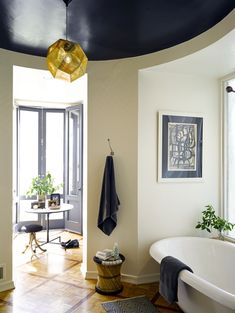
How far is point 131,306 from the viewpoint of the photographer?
267cm

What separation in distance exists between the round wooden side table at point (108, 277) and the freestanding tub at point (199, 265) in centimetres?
48

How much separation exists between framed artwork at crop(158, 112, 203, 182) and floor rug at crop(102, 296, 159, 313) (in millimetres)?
1373

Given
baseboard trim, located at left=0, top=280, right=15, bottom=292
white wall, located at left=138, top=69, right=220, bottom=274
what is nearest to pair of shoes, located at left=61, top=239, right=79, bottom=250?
baseboard trim, located at left=0, top=280, right=15, bottom=292

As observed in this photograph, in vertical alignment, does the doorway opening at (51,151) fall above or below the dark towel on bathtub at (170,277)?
above

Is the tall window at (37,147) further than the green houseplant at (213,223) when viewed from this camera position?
Yes

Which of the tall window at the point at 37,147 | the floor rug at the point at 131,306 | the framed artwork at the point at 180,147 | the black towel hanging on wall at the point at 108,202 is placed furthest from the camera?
the tall window at the point at 37,147

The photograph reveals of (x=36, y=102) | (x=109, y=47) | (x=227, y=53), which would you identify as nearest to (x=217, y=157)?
(x=227, y=53)

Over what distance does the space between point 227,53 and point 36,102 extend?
3.68 m

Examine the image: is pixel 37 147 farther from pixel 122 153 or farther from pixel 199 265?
pixel 199 265

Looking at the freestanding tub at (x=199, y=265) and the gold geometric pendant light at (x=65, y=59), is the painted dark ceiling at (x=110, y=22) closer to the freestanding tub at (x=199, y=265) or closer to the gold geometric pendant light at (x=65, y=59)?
the gold geometric pendant light at (x=65, y=59)

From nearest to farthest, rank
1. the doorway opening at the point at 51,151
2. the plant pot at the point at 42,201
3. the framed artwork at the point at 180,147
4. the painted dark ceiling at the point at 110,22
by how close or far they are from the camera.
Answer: the painted dark ceiling at the point at 110,22 → the framed artwork at the point at 180,147 → the plant pot at the point at 42,201 → the doorway opening at the point at 51,151

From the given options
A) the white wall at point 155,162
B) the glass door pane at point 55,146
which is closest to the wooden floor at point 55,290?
the white wall at point 155,162

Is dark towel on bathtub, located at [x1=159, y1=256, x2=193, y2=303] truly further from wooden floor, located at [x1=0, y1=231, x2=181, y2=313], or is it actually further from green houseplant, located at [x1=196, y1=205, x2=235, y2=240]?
green houseplant, located at [x1=196, y1=205, x2=235, y2=240]

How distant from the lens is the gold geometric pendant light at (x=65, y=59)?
183 cm
